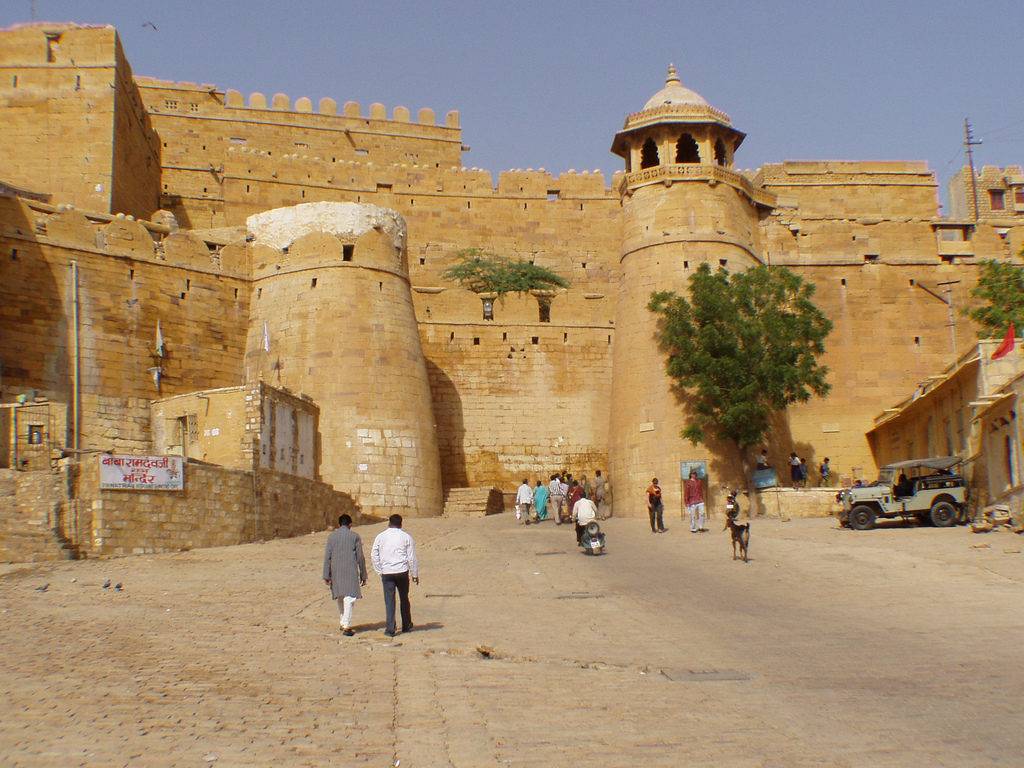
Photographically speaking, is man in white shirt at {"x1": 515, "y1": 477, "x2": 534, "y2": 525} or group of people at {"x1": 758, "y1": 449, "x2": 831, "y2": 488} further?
group of people at {"x1": 758, "y1": 449, "x2": 831, "y2": 488}

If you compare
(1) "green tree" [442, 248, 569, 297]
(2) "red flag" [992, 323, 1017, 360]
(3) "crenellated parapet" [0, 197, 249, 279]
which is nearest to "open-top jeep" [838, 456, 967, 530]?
(2) "red flag" [992, 323, 1017, 360]

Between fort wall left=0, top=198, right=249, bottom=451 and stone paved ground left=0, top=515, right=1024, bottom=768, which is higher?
fort wall left=0, top=198, right=249, bottom=451

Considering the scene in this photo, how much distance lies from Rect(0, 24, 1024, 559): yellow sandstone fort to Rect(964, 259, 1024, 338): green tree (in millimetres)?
2947

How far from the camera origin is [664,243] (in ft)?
91.9

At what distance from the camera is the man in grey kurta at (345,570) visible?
995cm

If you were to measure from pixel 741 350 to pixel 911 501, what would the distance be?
614cm

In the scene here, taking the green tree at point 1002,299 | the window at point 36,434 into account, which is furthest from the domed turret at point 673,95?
the window at point 36,434

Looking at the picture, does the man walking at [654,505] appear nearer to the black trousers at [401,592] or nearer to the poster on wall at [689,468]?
the poster on wall at [689,468]

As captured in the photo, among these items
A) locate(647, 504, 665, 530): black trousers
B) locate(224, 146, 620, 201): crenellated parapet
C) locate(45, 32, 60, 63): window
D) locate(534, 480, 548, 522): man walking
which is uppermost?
locate(45, 32, 60, 63): window

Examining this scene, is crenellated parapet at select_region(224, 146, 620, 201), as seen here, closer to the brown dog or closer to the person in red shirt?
the person in red shirt

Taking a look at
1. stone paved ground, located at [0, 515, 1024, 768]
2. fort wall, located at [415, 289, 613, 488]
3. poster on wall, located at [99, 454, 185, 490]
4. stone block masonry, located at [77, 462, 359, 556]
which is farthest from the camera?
Answer: fort wall, located at [415, 289, 613, 488]

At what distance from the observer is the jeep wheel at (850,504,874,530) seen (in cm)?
1911

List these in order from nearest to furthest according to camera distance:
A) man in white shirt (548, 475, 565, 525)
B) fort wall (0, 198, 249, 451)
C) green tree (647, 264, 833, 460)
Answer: fort wall (0, 198, 249, 451) < man in white shirt (548, 475, 565, 525) < green tree (647, 264, 833, 460)

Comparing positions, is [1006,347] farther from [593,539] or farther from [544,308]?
[544,308]
